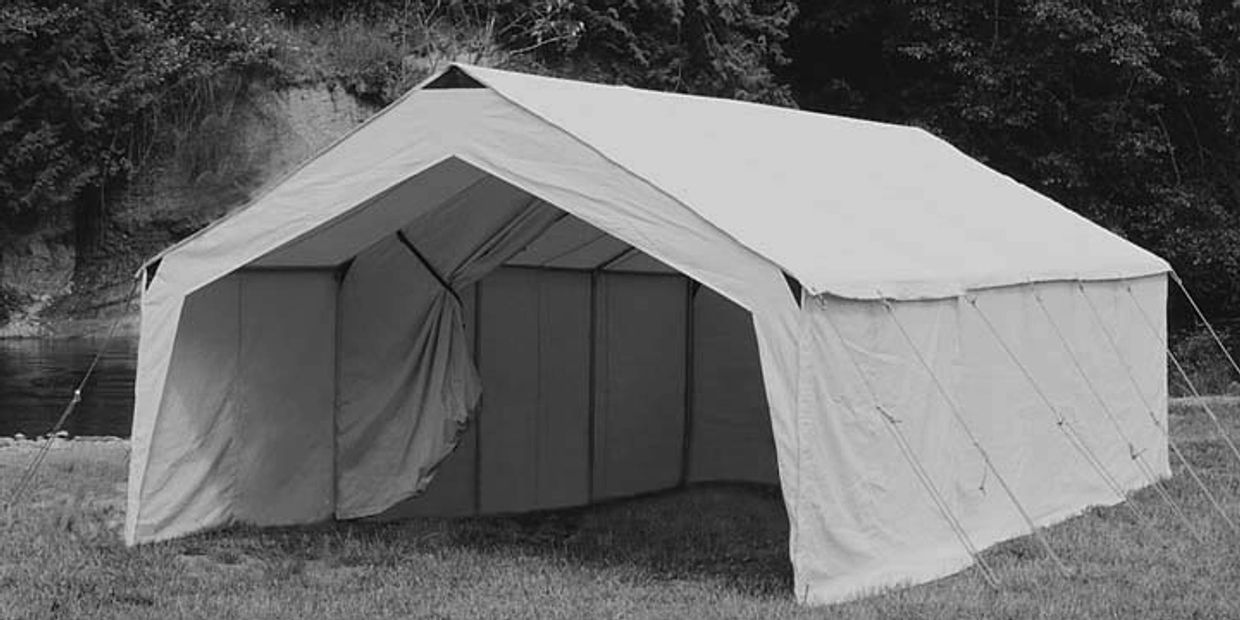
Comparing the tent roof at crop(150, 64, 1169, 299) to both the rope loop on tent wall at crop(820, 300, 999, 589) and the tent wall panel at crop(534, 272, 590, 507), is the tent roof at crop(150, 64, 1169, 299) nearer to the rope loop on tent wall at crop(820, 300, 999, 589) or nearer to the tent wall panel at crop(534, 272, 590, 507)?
the rope loop on tent wall at crop(820, 300, 999, 589)

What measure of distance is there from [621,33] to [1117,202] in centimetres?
737

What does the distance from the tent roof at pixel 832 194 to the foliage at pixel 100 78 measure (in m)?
13.5

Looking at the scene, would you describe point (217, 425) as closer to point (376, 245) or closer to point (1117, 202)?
point (376, 245)

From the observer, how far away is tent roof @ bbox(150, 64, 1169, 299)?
25.8 ft

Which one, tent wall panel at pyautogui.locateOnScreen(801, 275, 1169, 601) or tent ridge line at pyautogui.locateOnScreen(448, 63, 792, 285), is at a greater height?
tent ridge line at pyautogui.locateOnScreen(448, 63, 792, 285)

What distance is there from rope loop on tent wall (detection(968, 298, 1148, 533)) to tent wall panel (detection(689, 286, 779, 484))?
8.09ft

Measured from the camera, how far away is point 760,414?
12312mm

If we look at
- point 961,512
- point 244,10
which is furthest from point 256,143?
point 961,512

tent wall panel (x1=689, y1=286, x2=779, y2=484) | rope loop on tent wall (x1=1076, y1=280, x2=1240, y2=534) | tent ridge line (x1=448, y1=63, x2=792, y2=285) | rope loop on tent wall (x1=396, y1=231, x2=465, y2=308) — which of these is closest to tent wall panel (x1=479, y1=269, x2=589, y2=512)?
rope loop on tent wall (x1=396, y1=231, x2=465, y2=308)

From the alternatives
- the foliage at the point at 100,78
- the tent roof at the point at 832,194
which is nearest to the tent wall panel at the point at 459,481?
the tent roof at the point at 832,194

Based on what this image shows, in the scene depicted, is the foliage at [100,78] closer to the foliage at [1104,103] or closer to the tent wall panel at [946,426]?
the foliage at [1104,103]

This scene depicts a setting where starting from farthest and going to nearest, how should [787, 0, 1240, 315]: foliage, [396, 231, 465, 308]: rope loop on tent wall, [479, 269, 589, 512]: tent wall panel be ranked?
[787, 0, 1240, 315]: foliage → [479, 269, 589, 512]: tent wall panel → [396, 231, 465, 308]: rope loop on tent wall

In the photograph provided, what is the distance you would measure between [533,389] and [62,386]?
9572mm

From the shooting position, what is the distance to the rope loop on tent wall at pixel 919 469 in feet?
24.8
